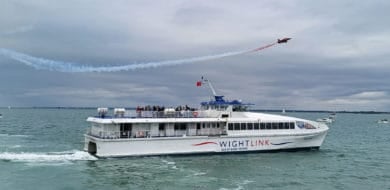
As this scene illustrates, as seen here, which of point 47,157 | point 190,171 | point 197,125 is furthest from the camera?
point 197,125

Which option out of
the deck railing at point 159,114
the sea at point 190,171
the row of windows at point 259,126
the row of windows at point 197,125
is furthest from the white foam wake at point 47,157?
the row of windows at point 259,126

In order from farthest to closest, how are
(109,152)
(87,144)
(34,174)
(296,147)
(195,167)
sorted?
(296,147)
(87,144)
(109,152)
(195,167)
(34,174)

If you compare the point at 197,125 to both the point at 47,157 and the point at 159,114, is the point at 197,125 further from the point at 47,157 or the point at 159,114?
the point at 47,157

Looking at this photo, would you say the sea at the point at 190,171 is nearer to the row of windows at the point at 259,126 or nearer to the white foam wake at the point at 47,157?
the white foam wake at the point at 47,157

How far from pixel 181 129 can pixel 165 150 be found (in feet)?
8.78

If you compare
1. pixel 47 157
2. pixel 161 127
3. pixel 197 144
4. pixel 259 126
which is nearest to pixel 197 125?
pixel 197 144

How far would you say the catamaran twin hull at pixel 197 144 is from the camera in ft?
105

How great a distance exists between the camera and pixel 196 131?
117 ft

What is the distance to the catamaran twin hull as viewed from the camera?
32.0m

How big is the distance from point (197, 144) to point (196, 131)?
5.27 feet

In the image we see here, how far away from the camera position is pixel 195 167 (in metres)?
29.2

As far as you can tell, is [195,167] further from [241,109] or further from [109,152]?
[241,109]

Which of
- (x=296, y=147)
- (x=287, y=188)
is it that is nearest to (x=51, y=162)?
(x=287, y=188)

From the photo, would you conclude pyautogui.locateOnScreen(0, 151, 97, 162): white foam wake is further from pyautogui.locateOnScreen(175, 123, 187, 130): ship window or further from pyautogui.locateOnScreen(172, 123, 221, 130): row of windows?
pyautogui.locateOnScreen(175, 123, 187, 130): ship window
